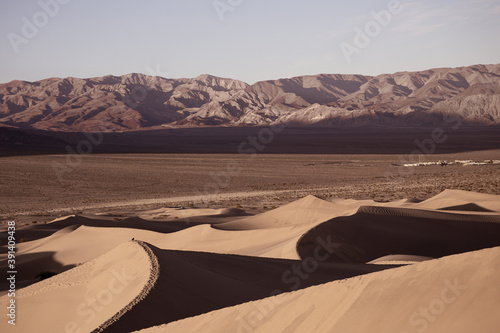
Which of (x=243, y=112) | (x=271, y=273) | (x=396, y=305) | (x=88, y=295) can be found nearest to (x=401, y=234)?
(x=271, y=273)

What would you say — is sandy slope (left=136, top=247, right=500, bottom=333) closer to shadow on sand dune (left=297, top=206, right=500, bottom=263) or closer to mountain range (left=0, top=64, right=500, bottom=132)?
shadow on sand dune (left=297, top=206, right=500, bottom=263)

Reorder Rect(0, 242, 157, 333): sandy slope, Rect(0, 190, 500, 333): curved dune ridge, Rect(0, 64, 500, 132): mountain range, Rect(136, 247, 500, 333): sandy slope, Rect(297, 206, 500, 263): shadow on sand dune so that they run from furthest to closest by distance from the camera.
A: Rect(0, 64, 500, 132): mountain range < Rect(297, 206, 500, 263): shadow on sand dune < Rect(0, 242, 157, 333): sandy slope < Rect(0, 190, 500, 333): curved dune ridge < Rect(136, 247, 500, 333): sandy slope

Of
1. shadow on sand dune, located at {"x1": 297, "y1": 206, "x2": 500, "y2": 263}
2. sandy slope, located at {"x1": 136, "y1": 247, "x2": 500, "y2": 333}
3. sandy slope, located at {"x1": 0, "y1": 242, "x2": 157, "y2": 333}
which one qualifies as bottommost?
shadow on sand dune, located at {"x1": 297, "y1": 206, "x2": 500, "y2": 263}

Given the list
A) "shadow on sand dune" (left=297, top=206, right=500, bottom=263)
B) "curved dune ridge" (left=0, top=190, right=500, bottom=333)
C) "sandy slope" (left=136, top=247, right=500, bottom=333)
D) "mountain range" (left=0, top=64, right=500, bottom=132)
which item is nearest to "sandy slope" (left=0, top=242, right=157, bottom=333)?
"curved dune ridge" (left=0, top=190, right=500, bottom=333)

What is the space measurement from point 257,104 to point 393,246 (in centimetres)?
17327

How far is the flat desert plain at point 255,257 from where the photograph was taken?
5.25 meters

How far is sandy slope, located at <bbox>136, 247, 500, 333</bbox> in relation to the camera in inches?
181

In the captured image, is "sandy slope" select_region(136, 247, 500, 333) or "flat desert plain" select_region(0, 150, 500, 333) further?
"flat desert plain" select_region(0, 150, 500, 333)

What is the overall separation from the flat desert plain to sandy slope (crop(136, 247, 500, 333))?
0.6 inches

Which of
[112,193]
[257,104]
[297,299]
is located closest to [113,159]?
[112,193]

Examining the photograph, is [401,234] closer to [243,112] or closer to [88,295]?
[88,295]

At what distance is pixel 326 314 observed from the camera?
5484mm

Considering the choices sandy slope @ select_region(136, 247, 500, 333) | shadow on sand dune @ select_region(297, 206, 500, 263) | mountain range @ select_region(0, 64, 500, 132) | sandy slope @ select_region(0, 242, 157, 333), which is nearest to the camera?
sandy slope @ select_region(136, 247, 500, 333)

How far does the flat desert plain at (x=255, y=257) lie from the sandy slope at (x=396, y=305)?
0.6 inches
